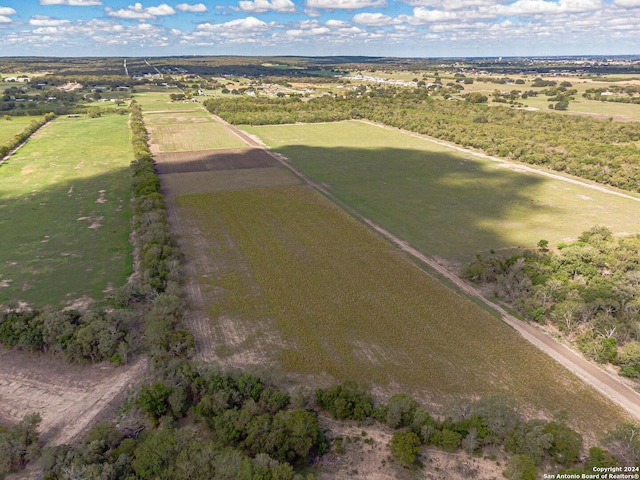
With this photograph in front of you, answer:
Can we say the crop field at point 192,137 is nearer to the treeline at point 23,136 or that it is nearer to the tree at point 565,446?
the treeline at point 23,136

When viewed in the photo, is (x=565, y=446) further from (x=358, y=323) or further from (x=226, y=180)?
(x=226, y=180)

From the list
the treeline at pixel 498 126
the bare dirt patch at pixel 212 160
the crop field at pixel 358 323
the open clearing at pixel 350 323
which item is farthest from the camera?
the bare dirt patch at pixel 212 160

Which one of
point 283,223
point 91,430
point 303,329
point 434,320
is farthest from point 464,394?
point 283,223

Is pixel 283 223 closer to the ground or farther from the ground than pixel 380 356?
farther from the ground

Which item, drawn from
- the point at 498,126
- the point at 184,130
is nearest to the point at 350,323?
the point at 498,126

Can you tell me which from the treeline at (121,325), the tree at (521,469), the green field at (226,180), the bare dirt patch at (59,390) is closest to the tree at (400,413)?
the tree at (521,469)

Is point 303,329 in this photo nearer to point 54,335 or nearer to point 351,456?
point 351,456

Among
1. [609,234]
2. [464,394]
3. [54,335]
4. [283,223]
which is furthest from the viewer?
[283,223]

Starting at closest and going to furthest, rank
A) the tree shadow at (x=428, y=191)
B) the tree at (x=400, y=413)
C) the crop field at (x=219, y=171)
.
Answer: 1. the tree at (x=400, y=413)
2. the tree shadow at (x=428, y=191)
3. the crop field at (x=219, y=171)
